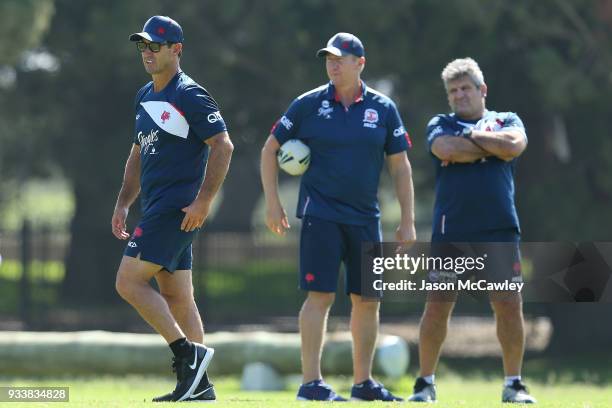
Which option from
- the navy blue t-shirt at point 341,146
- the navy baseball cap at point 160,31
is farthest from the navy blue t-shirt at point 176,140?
the navy blue t-shirt at point 341,146

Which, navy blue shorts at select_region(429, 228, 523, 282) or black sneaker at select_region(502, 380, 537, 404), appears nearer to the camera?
black sneaker at select_region(502, 380, 537, 404)

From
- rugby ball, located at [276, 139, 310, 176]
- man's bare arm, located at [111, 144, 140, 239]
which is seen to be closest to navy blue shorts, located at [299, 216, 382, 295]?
rugby ball, located at [276, 139, 310, 176]

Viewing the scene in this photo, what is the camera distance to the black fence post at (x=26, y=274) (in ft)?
68.7

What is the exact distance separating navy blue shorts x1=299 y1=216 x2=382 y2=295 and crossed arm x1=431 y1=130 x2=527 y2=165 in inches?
27.9

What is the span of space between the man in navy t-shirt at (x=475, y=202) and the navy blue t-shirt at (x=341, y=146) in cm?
40

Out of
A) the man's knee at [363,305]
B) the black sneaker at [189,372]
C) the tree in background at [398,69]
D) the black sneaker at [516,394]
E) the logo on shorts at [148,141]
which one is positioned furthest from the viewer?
the tree in background at [398,69]

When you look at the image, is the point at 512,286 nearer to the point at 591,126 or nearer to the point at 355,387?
the point at 355,387

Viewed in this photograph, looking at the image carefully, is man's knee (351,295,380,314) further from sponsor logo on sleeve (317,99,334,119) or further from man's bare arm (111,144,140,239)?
man's bare arm (111,144,140,239)

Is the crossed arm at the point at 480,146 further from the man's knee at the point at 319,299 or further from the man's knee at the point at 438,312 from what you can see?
the man's knee at the point at 319,299

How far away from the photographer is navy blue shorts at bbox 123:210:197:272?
7.84 meters

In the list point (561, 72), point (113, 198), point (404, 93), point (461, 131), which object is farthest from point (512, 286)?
point (113, 198)

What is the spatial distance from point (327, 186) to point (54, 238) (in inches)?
525

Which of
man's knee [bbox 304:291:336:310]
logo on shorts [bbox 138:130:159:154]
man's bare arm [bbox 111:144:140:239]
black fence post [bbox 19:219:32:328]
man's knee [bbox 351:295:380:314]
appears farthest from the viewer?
black fence post [bbox 19:219:32:328]

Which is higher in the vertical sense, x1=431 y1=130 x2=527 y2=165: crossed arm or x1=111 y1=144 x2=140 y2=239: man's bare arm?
x1=431 y1=130 x2=527 y2=165: crossed arm
